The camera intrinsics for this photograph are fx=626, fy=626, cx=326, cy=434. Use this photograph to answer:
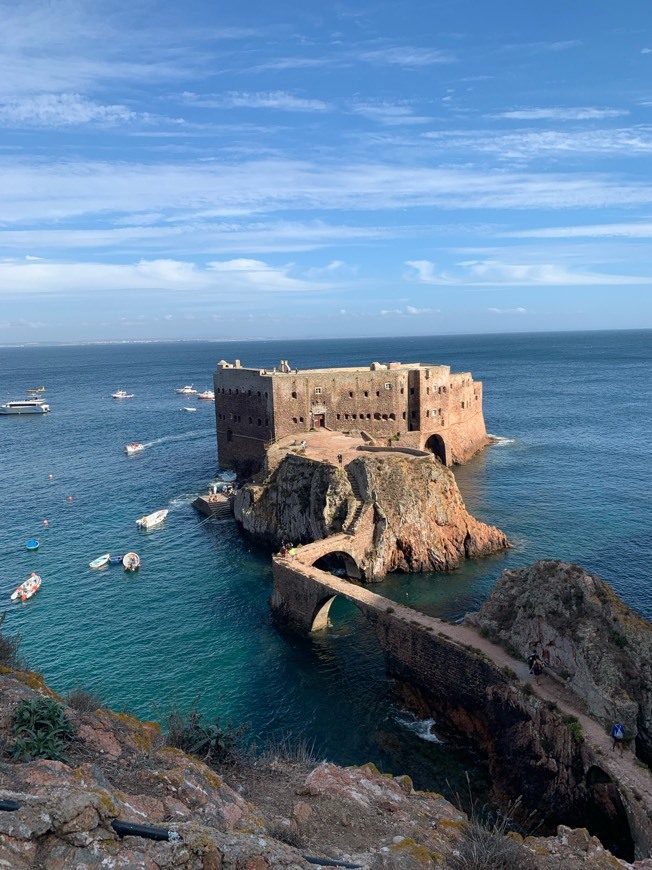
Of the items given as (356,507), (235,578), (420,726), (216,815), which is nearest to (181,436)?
(235,578)

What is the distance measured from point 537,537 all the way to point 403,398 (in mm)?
24388

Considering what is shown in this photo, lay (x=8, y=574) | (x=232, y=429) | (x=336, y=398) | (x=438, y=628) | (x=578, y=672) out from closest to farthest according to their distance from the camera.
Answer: (x=578, y=672)
(x=438, y=628)
(x=8, y=574)
(x=336, y=398)
(x=232, y=429)

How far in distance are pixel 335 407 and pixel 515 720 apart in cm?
4292

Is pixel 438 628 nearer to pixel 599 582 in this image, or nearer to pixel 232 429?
pixel 599 582

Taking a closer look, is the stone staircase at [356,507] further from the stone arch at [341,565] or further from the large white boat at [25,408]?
the large white boat at [25,408]

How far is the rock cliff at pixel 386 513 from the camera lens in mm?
44500

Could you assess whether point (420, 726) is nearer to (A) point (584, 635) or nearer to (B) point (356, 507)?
(A) point (584, 635)

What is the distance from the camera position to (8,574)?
4494 cm

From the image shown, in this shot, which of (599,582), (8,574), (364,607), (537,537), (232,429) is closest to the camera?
(599,582)

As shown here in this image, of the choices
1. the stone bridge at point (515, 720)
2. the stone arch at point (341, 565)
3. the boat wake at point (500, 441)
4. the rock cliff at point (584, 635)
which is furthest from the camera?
the boat wake at point (500, 441)

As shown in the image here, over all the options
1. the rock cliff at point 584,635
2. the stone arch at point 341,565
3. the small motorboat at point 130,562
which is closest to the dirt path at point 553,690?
the rock cliff at point 584,635

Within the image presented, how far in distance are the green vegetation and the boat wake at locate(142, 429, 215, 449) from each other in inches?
3147

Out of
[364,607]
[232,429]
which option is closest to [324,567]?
[364,607]

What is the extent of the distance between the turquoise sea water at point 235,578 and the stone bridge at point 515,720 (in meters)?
1.58
